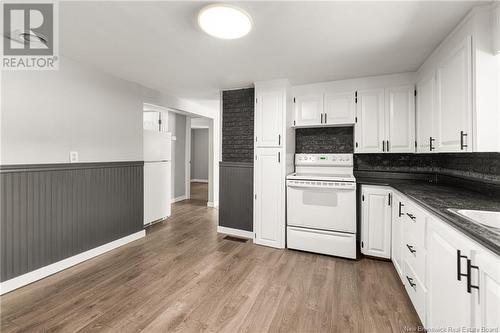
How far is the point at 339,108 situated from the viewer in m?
3.15

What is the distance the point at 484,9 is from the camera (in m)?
1.58

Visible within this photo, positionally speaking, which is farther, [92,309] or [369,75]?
[369,75]

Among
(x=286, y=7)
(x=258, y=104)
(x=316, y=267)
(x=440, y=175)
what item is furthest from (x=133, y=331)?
(x=440, y=175)

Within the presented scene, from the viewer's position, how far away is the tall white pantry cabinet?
10.3 ft

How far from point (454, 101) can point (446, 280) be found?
4.76 ft

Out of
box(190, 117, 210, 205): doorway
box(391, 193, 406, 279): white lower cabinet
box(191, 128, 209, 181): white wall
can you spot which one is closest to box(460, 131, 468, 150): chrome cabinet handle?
box(391, 193, 406, 279): white lower cabinet

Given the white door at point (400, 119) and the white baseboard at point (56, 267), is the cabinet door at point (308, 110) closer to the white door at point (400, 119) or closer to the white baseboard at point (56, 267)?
the white door at point (400, 119)

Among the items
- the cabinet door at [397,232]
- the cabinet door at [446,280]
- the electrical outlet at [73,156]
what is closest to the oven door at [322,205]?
the cabinet door at [397,232]

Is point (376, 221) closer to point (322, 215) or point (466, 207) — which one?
point (322, 215)

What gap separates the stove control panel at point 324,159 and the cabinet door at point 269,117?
1.88 feet

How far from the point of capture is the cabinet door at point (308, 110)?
128 inches

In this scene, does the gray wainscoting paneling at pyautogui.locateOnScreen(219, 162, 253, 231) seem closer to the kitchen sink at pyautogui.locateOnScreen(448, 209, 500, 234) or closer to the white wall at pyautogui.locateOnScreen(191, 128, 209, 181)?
the kitchen sink at pyautogui.locateOnScreen(448, 209, 500, 234)

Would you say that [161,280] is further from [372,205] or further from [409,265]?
[372,205]

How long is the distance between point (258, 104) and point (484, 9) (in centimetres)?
230
